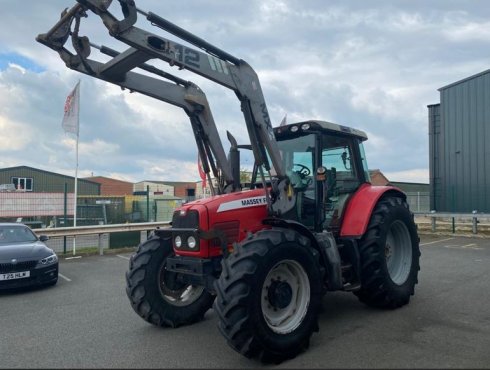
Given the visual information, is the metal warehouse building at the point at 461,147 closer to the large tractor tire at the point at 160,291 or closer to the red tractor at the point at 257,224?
the red tractor at the point at 257,224

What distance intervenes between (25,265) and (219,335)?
15.6ft

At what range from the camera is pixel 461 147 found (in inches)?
751

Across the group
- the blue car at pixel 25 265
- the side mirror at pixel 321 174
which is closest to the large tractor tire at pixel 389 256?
the side mirror at pixel 321 174

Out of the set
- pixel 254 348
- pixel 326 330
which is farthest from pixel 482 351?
pixel 254 348

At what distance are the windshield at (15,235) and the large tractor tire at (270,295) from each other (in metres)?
6.67

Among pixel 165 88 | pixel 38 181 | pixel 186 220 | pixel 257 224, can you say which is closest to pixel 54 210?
pixel 165 88

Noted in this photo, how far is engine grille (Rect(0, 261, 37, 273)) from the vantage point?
7.95 meters

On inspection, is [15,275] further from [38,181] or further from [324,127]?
[38,181]

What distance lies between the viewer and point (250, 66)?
5219mm

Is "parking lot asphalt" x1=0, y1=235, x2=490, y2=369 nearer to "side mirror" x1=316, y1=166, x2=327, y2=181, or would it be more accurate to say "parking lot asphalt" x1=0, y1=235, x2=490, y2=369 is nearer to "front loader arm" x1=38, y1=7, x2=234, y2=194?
"side mirror" x1=316, y1=166, x2=327, y2=181

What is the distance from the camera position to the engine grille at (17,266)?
795 cm

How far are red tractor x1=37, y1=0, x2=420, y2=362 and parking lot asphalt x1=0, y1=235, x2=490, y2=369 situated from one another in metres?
0.32

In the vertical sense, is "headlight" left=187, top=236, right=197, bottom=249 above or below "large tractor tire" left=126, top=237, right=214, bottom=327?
above

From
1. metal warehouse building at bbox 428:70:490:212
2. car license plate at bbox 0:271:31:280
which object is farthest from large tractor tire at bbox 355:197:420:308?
metal warehouse building at bbox 428:70:490:212
